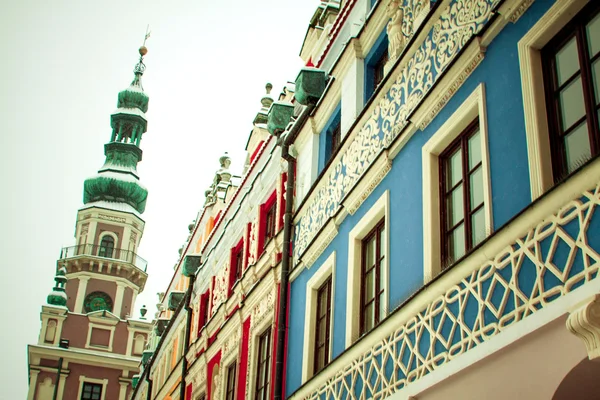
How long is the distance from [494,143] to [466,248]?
1058 millimetres

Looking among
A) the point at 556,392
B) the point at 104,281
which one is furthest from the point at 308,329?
the point at 104,281

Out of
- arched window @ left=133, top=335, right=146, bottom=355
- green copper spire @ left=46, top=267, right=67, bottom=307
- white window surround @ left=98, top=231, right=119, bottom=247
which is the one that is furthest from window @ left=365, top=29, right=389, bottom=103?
white window surround @ left=98, top=231, right=119, bottom=247

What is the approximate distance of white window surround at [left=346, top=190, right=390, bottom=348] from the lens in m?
10.4

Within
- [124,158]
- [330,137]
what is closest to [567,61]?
[330,137]

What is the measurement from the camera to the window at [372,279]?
10484 millimetres

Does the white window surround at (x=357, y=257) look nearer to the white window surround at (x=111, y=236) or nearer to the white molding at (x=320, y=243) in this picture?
the white molding at (x=320, y=243)

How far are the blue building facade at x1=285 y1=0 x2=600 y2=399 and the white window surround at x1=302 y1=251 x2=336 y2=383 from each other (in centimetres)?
3

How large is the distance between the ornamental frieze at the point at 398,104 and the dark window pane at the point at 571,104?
4.85ft

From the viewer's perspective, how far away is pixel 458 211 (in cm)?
877

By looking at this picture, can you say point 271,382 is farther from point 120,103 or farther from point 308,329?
point 120,103

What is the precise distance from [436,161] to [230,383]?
967 centimetres

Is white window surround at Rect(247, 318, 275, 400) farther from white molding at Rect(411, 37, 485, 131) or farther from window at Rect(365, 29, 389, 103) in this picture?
white molding at Rect(411, 37, 485, 131)

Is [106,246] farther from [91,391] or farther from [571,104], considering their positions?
[571,104]

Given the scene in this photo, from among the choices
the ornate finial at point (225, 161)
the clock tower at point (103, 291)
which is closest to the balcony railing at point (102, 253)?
the clock tower at point (103, 291)
